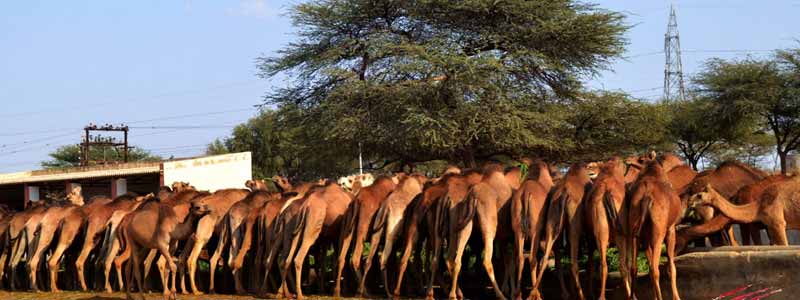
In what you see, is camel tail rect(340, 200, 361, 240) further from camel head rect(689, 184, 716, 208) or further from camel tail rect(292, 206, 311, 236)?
camel head rect(689, 184, 716, 208)

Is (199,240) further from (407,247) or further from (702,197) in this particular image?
(702,197)

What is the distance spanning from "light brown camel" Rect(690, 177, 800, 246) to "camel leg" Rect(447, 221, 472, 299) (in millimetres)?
3250

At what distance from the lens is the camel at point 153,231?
53.5 ft

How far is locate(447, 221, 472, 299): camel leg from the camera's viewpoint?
14461 mm

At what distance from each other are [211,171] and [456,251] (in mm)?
28411

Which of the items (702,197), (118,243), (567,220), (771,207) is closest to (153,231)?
(118,243)

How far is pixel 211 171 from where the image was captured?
1640 inches

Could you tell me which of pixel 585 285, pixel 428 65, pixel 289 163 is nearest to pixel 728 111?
pixel 428 65

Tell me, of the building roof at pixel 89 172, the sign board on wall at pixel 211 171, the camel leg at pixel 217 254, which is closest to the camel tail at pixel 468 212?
the camel leg at pixel 217 254

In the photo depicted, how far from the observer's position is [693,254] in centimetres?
1340

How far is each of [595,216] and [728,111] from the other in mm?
32701

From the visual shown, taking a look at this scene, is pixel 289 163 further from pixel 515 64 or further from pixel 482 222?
pixel 482 222

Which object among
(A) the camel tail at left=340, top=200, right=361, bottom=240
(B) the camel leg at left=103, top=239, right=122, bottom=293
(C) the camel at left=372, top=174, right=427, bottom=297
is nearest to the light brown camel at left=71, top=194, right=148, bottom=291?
(B) the camel leg at left=103, top=239, right=122, bottom=293

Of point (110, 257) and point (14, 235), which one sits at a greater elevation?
point (14, 235)
